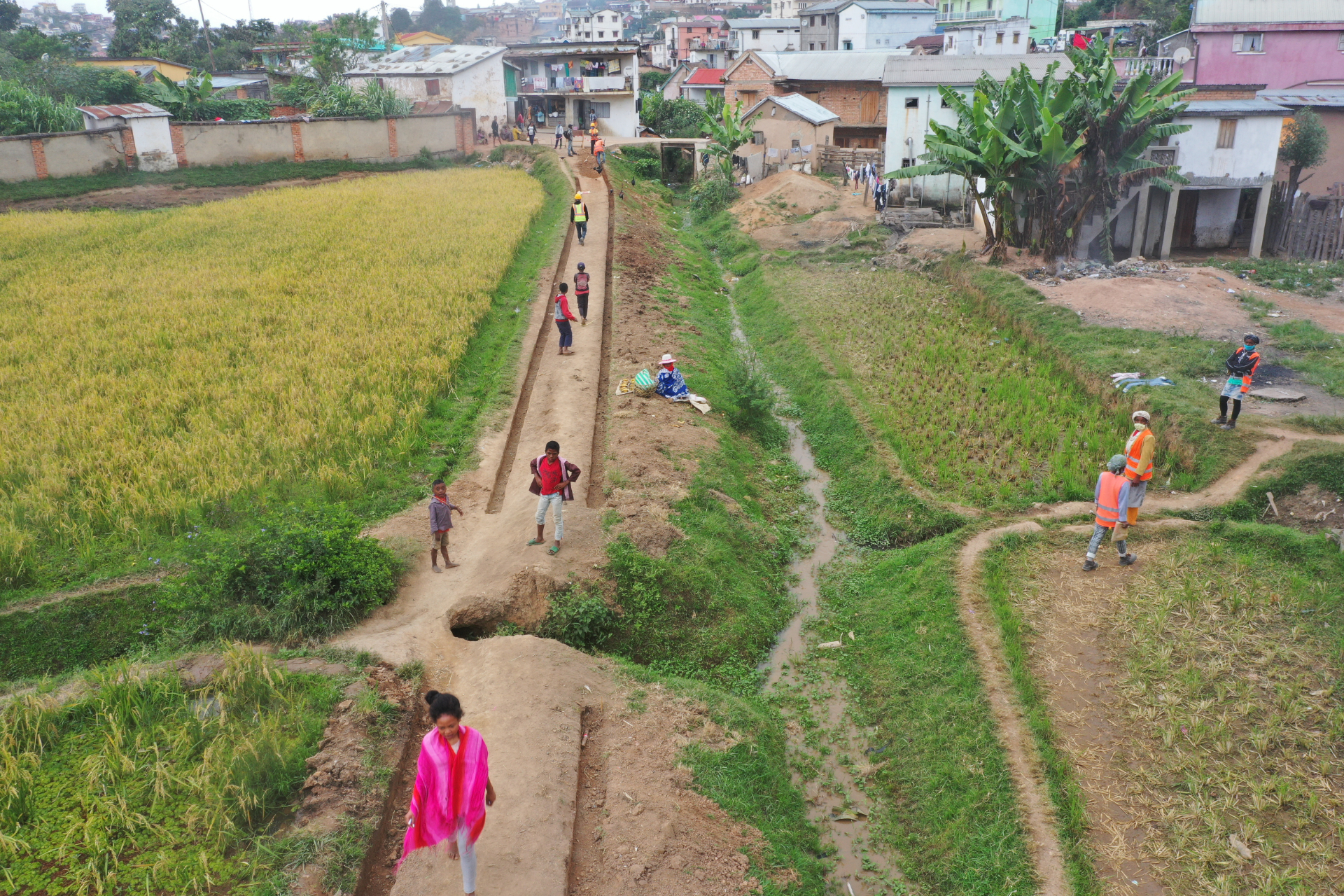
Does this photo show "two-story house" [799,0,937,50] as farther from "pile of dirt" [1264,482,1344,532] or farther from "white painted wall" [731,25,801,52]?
"pile of dirt" [1264,482,1344,532]

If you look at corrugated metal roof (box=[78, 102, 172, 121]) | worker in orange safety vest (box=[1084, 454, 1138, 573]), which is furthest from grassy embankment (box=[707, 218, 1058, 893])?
corrugated metal roof (box=[78, 102, 172, 121])

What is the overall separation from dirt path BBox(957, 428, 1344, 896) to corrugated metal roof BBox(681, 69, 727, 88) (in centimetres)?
4702

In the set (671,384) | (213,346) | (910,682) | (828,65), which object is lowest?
(910,682)

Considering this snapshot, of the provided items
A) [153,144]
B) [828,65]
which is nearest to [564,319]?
[153,144]

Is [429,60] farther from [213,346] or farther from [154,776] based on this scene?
[154,776]

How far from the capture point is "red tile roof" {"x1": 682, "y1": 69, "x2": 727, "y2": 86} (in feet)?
181

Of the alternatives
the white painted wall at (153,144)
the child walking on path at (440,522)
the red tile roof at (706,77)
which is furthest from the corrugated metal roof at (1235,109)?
the red tile roof at (706,77)

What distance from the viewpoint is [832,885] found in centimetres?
777

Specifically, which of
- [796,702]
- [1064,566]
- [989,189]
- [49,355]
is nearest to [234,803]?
[796,702]

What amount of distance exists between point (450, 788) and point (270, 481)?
7409 millimetres

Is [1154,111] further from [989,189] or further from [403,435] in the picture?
[403,435]

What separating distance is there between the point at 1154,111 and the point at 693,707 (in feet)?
59.6

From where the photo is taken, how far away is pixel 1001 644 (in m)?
9.72

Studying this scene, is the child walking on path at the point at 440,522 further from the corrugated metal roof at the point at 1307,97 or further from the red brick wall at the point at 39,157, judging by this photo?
the red brick wall at the point at 39,157
